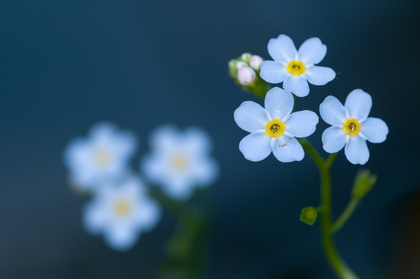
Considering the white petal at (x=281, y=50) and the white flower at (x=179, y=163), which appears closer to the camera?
the white petal at (x=281, y=50)

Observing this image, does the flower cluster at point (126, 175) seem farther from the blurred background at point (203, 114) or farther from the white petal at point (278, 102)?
the white petal at point (278, 102)

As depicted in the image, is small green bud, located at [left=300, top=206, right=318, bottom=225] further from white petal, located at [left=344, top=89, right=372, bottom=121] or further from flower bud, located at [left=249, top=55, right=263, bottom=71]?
flower bud, located at [left=249, top=55, right=263, bottom=71]

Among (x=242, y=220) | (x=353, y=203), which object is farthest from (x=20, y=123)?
(x=353, y=203)

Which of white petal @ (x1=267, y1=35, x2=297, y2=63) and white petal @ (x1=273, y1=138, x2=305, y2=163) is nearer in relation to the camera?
white petal @ (x1=273, y1=138, x2=305, y2=163)

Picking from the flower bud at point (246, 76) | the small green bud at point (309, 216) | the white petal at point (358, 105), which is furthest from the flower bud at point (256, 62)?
the small green bud at point (309, 216)

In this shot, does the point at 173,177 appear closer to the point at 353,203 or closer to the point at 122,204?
the point at 122,204

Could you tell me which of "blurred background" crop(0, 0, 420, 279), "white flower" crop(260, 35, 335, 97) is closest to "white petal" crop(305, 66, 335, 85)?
"white flower" crop(260, 35, 335, 97)
